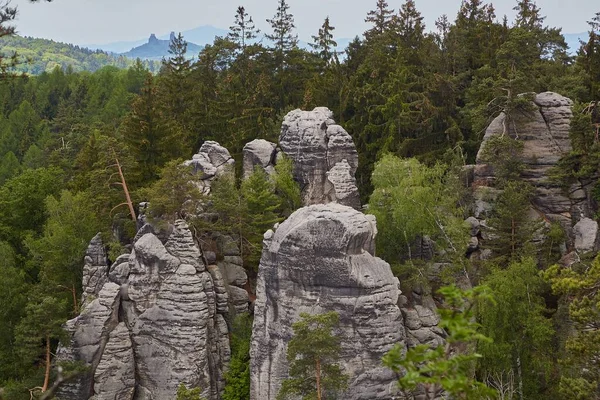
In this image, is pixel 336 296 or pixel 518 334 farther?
pixel 518 334

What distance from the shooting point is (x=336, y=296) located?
22.3 m

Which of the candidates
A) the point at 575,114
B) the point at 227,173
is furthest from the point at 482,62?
the point at 227,173

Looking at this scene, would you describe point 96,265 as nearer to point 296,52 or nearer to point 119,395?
point 119,395

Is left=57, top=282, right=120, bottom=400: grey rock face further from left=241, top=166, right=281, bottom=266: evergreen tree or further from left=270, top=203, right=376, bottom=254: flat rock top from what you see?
left=270, top=203, right=376, bottom=254: flat rock top

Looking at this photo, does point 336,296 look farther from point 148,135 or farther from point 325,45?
point 325,45

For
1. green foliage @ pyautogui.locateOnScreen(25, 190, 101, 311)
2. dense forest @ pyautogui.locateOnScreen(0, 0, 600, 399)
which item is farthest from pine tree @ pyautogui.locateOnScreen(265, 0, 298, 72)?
green foliage @ pyautogui.locateOnScreen(25, 190, 101, 311)

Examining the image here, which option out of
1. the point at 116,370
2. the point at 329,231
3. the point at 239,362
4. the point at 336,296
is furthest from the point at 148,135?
the point at 336,296

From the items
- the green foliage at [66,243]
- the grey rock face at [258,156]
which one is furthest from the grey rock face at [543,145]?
the green foliage at [66,243]

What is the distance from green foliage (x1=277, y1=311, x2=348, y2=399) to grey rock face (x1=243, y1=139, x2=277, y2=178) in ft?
44.7

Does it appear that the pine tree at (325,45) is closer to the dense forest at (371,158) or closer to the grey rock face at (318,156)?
the dense forest at (371,158)

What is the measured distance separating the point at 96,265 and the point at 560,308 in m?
20.2

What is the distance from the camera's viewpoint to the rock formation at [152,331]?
23844 mm

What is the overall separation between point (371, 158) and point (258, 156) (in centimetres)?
810

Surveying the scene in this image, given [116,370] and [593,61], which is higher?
[593,61]
